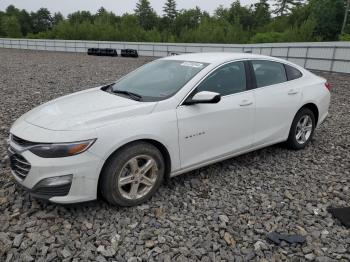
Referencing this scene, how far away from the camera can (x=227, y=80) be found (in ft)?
12.9

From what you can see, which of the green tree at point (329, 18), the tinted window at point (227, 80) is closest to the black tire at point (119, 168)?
the tinted window at point (227, 80)

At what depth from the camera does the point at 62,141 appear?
2.85 meters

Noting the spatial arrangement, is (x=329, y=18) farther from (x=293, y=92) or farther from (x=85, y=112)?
(x=85, y=112)

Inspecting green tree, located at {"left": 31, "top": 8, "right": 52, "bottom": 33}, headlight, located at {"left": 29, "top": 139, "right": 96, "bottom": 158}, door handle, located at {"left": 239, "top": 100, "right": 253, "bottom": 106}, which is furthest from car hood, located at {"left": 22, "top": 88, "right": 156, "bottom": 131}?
green tree, located at {"left": 31, "top": 8, "right": 52, "bottom": 33}

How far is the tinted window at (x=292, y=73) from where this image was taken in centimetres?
470

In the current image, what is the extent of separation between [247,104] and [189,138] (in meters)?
0.97

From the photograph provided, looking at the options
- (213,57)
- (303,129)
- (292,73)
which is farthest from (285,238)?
(292,73)

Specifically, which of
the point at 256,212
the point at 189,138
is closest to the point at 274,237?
the point at 256,212

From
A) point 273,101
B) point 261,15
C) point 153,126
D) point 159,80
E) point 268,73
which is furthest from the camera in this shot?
point 261,15

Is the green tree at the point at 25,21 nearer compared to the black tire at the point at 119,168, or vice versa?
the black tire at the point at 119,168

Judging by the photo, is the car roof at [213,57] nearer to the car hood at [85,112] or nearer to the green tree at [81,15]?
the car hood at [85,112]

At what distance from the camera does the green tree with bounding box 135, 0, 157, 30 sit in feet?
186

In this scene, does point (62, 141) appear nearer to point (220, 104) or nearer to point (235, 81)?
point (220, 104)

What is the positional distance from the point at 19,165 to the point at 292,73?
3.82m
